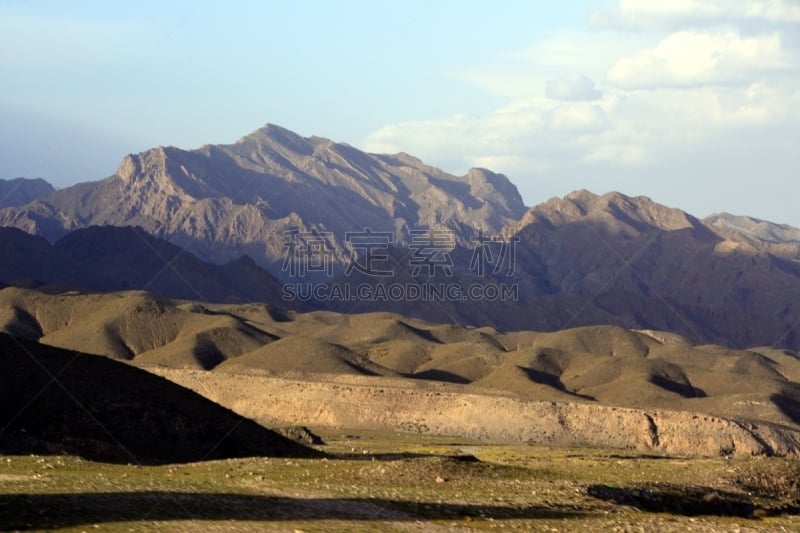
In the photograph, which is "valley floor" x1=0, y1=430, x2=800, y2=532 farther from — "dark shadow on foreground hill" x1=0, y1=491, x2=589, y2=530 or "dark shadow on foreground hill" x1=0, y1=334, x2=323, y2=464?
"dark shadow on foreground hill" x1=0, y1=334, x2=323, y2=464

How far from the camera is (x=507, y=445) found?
3297 inches

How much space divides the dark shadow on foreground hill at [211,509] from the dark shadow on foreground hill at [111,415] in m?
17.2

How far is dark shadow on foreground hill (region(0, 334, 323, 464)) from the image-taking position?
151 feet

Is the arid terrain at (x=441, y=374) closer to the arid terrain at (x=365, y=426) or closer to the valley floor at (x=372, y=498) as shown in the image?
the arid terrain at (x=365, y=426)

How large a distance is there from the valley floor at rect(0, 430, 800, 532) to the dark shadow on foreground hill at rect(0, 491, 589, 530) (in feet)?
0.09

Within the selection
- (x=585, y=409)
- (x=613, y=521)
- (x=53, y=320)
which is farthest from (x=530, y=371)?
(x=613, y=521)

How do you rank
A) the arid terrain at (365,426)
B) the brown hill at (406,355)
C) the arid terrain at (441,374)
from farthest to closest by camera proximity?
1. the brown hill at (406,355)
2. the arid terrain at (441,374)
3. the arid terrain at (365,426)

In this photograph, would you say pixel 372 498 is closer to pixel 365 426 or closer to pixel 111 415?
pixel 111 415

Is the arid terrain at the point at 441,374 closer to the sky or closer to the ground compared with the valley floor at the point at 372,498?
closer to the ground

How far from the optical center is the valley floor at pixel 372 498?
24922mm

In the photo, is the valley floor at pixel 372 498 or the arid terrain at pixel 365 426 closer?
the valley floor at pixel 372 498

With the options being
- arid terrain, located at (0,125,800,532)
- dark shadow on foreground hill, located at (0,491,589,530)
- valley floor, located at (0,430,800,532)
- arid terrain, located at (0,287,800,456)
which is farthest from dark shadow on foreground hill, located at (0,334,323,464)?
arid terrain, located at (0,287,800,456)

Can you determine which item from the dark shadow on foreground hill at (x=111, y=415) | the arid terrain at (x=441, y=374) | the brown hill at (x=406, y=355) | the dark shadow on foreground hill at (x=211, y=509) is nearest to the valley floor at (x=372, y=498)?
the dark shadow on foreground hill at (x=211, y=509)

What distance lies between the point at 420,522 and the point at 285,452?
25022mm
